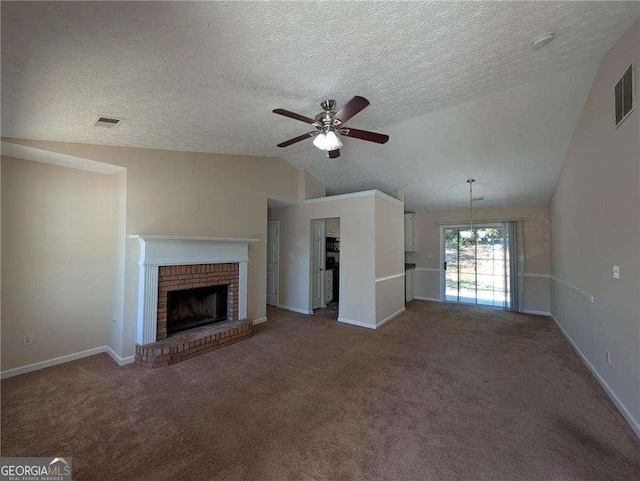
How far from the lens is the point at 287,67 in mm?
2057

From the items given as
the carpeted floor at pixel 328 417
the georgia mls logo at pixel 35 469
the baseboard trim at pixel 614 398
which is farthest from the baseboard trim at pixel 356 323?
the georgia mls logo at pixel 35 469

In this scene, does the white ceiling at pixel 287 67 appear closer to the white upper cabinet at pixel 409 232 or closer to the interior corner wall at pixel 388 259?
the interior corner wall at pixel 388 259

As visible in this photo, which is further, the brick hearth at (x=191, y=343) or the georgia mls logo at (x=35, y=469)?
the brick hearth at (x=191, y=343)

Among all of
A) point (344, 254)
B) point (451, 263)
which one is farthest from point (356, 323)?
point (451, 263)

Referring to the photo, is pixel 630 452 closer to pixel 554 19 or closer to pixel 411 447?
pixel 411 447

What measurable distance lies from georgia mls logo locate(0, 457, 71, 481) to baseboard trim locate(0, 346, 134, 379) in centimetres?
147

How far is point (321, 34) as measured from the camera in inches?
68.1

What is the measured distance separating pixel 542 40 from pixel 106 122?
3.89m

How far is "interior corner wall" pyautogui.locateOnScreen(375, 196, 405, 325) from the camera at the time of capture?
475 centimetres

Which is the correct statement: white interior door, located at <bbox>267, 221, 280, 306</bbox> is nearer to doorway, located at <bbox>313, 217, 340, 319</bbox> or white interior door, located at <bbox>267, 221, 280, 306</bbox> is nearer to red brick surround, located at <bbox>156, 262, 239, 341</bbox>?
doorway, located at <bbox>313, 217, 340, 319</bbox>

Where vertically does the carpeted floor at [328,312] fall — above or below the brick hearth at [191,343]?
below

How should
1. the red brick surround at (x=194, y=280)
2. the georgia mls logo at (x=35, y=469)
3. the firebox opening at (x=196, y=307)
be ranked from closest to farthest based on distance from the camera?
1. the georgia mls logo at (x=35, y=469)
2. the red brick surround at (x=194, y=280)
3. the firebox opening at (x=196, y=307)

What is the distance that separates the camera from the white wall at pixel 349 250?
4.67 metres

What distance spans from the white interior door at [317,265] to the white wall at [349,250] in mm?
210
